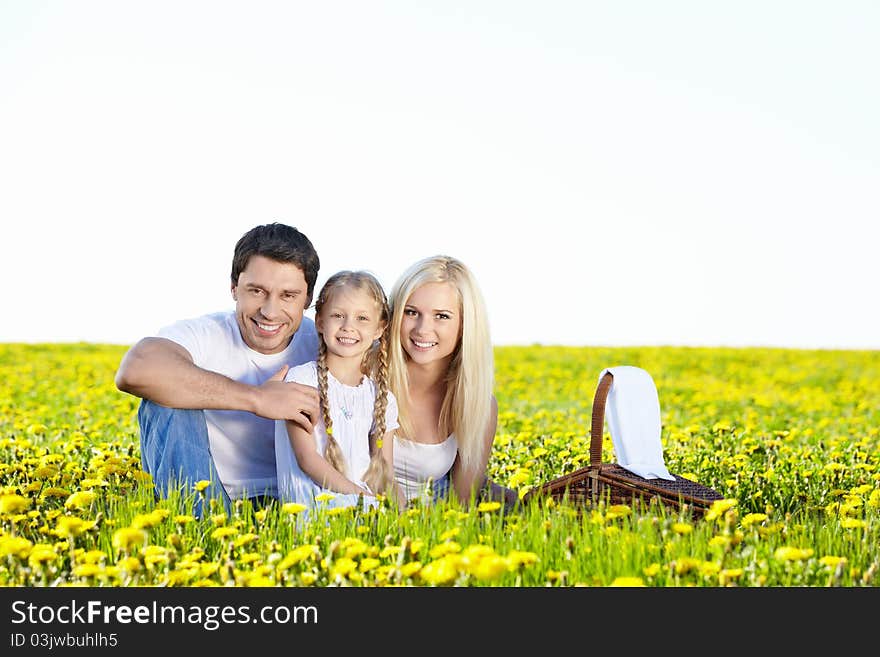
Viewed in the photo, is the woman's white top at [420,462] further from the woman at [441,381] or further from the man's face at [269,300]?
the man's face at [269,300]

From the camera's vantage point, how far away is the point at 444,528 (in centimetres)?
418

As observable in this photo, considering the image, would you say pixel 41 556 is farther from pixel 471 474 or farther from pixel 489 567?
pixel 471 474

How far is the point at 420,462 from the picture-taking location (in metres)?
5.46

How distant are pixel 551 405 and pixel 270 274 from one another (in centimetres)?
768

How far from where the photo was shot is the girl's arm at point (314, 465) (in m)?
4.75

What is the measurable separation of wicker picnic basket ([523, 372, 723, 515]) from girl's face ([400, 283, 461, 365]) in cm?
89

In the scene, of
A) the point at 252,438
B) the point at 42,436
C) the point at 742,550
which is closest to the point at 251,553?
the point at 252,438

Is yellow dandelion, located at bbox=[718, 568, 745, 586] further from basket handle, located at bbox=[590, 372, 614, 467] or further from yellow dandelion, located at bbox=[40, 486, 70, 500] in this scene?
yellow dandelion, located at bbox=[40, 486, 70, 500]

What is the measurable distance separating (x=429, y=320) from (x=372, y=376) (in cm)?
45

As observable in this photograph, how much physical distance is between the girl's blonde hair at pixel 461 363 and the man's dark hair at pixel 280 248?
0.50 m

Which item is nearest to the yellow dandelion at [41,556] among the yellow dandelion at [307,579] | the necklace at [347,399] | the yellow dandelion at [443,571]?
the yellow dandelion at [307,579]

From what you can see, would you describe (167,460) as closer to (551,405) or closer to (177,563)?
(177,563)
